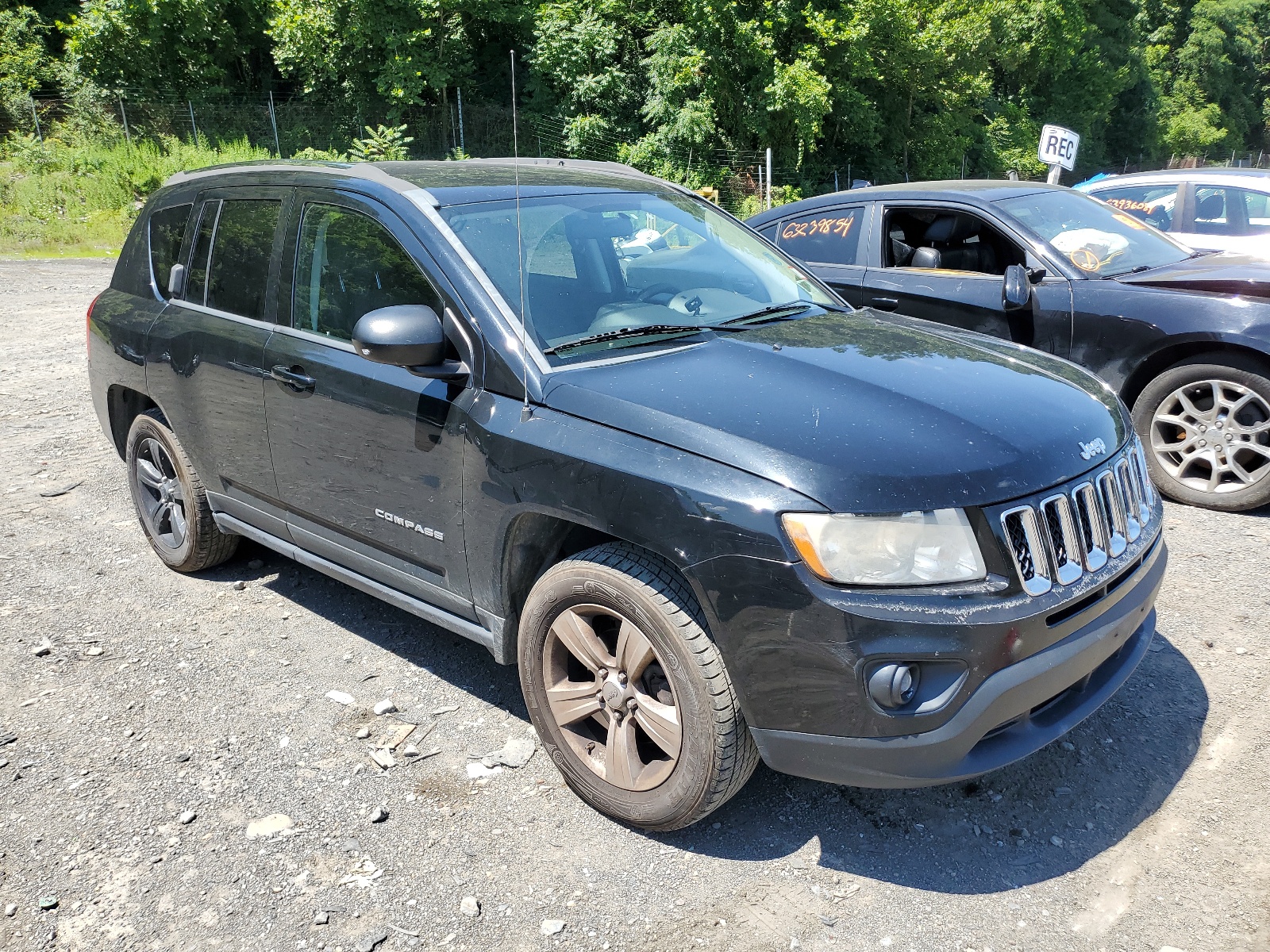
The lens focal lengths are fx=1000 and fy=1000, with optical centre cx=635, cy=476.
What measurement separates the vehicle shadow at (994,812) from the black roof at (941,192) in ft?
11.7

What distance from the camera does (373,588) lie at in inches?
142

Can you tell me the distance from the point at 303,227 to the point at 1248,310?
452cm

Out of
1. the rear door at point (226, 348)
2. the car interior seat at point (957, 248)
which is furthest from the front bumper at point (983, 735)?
the car interior seat at point (957, 248)

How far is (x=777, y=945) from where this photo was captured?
2.46m

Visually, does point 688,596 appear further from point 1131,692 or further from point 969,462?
point 1131,692

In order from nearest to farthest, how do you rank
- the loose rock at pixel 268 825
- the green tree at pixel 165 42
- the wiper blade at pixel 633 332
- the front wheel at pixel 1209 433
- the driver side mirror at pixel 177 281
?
the loose rock at pixel 268 825, the wiper blade at pixel 633 332, the driver side mirror at pixel 177 281, the front wheel at pixel 1209 433, the green tree at pixel 165 42

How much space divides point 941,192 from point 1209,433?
2.17 meters

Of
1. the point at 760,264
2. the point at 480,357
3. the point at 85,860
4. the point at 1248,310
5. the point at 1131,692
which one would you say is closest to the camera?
the point at 85,860

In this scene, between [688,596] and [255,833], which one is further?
[255,833]

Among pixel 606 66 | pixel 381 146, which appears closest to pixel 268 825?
pixel 381 146

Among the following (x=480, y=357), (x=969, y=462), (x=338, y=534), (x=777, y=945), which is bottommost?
(x=777, y=945)

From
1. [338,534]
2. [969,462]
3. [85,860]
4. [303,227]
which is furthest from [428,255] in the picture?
[85,860]

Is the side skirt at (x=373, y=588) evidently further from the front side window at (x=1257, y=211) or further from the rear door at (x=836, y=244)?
the front side window at (x=1257, y=211)

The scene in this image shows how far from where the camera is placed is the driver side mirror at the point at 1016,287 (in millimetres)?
5297
